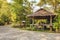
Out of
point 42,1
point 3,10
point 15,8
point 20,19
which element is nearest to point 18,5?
point 15,8

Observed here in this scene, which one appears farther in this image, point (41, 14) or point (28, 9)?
point (28, 9)

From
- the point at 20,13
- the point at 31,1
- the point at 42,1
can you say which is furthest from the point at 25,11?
the point at 42,1

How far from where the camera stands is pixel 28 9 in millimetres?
33062

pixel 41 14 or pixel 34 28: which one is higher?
pixel 41 14

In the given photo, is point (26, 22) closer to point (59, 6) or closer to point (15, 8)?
point (15, 8)

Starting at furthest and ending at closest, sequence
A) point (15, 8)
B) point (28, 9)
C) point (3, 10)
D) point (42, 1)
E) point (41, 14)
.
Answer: point (3, 10) < point (42, 1) < point (28, 9) < point (15, 8) < point (41, 14)

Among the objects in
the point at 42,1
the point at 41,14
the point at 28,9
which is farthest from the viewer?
the point at 42,1

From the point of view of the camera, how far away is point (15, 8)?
30812 millimetres

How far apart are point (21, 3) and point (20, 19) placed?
313cm

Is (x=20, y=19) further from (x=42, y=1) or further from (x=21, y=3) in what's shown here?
(x=42, y=1)

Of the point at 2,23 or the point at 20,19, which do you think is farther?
the point at 2,23

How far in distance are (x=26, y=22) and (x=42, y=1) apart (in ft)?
24.5

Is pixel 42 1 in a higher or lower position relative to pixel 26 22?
higher

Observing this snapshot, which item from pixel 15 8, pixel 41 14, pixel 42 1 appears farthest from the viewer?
pixel 42 1
